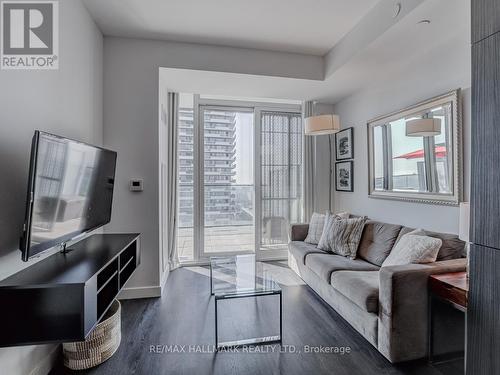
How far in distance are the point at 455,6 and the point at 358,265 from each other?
2.30 meters

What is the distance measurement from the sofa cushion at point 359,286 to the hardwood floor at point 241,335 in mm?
332

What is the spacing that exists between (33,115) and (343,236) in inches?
120

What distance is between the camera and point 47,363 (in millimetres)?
1789

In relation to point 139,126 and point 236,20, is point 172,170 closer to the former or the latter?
point 139,126

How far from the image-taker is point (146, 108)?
2938 millimetres

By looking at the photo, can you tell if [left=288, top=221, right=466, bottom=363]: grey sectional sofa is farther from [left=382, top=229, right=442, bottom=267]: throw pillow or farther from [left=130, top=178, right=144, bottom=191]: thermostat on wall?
[left=130, top=178, right=144, bottom=191]: thermostat on wall

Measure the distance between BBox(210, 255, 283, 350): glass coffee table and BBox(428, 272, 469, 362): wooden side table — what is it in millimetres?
1068

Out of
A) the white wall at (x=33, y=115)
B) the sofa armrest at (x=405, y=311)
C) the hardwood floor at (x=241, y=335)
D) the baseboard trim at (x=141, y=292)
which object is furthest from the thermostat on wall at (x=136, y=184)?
the sofa armrest at (x=405, y=311)

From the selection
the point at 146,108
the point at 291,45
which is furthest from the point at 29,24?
the point at 291,45

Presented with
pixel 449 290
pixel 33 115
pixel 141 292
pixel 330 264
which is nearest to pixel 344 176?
pixel 330 264

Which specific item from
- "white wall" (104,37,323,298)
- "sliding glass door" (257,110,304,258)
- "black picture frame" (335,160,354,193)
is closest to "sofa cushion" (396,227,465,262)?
"black picture frame" (335,160,354,193)

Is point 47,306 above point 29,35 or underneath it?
underneath

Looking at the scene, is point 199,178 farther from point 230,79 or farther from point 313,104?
point 313,104

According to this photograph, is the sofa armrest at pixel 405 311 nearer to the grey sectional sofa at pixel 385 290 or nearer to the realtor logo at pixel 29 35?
the grey sectional sofa at pixel 385 290
